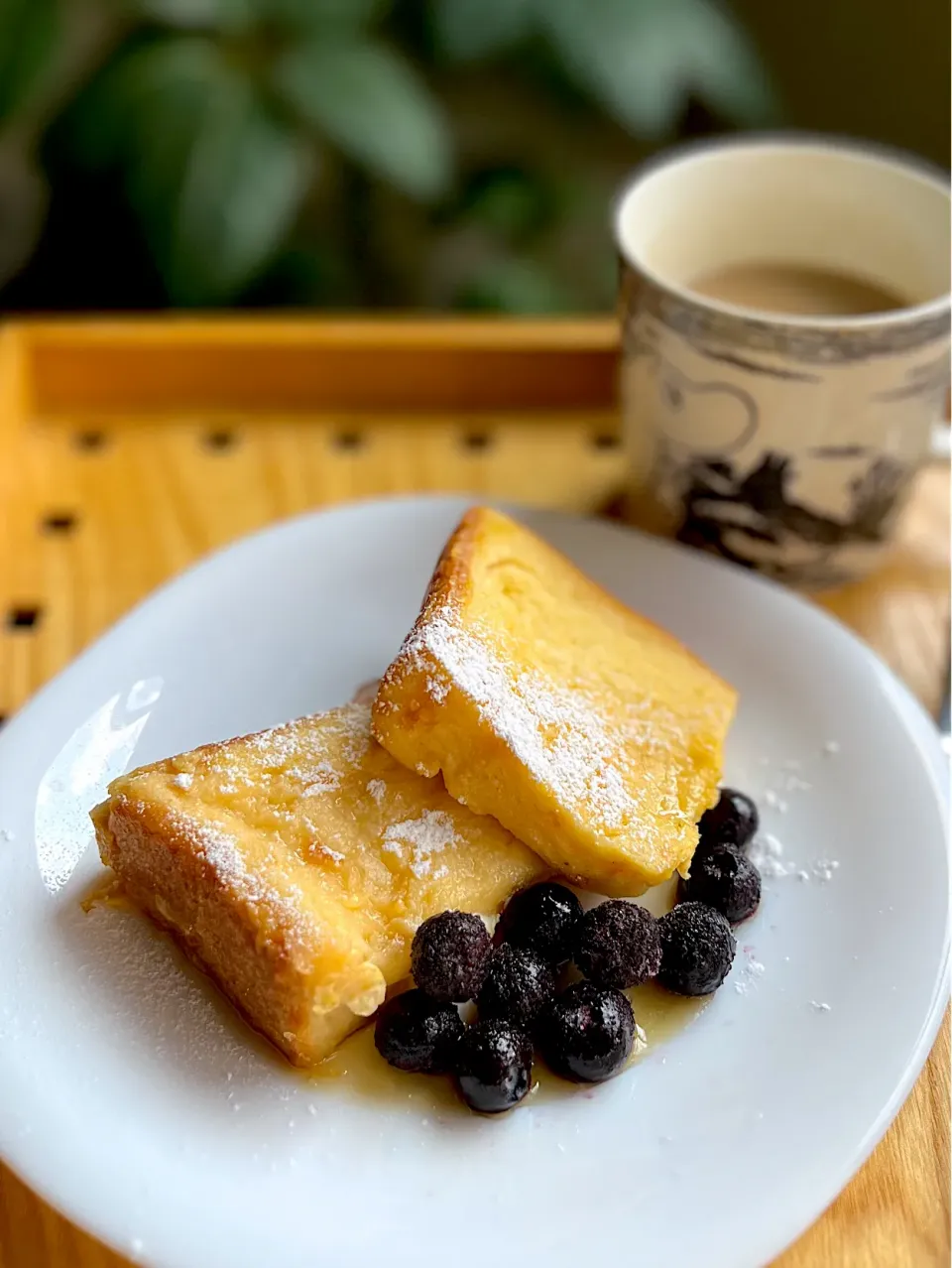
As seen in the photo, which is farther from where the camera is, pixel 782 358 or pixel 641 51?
pixel 641 51

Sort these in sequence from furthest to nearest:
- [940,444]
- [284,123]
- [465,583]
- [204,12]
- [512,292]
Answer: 1. [512,292]
2. [284,123]
3. [204,12]
4. [940,444]
5. [465,583]

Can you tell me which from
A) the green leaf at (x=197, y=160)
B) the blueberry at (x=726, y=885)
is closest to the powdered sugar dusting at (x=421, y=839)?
A: the blueberry at (x=726, y=885)

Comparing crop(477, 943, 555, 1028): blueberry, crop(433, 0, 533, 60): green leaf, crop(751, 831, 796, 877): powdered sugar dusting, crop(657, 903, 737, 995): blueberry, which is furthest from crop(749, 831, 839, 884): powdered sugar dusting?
crop(433, 0, 533, 60): green leaf

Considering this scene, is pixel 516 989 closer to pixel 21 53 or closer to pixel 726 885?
pixel 726 885

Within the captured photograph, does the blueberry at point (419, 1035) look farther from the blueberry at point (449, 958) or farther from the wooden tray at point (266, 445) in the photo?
the wooden tray at point (266, 445)

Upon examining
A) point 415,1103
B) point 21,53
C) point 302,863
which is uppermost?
point 21,53

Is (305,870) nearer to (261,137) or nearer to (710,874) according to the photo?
(710,874)

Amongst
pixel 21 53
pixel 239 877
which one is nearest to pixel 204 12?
pixel 21 53

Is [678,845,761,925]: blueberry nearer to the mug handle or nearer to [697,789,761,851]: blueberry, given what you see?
[697,789,761,851]: blueberry
